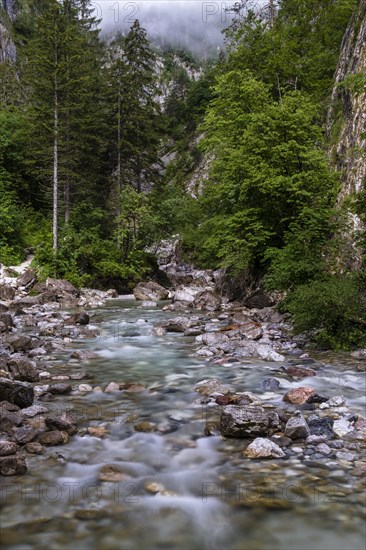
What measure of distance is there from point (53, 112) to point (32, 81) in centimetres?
225

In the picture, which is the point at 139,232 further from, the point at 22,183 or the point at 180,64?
the point at 180,64

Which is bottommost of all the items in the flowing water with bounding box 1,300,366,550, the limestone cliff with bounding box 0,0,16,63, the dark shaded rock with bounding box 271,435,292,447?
the flowing water with bounding box 1,300,366,550

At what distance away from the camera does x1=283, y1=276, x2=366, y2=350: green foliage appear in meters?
9.85

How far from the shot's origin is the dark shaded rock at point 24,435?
4.86 metres

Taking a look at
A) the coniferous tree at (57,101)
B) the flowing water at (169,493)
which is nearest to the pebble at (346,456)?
the flowing water at (169,493)

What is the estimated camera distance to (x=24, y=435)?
4922 mm

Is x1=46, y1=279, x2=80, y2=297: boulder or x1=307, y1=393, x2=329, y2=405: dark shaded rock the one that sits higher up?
x1=46, y1=279, x2=80, y2=297: boulder

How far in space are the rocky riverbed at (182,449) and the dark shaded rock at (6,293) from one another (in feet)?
35.8

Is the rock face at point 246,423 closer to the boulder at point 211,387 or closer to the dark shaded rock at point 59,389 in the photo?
the boulder at point 211,387

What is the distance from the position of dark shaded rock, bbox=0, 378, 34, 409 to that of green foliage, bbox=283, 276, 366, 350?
6.62 metres

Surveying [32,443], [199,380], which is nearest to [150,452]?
[32,443]

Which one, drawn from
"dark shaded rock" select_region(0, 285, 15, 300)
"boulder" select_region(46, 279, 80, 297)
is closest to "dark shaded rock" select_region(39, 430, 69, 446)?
"dark shaded rock" select_region(0, 285, 15, 300)

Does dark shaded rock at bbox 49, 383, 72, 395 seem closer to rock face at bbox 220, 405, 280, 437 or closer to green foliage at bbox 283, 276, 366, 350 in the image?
rock face at bbox 220, 405, 280, 437

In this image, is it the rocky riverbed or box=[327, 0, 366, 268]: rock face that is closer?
the rocky riverbed
